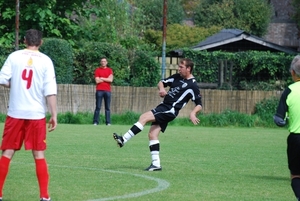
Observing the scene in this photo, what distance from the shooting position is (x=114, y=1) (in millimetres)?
50438

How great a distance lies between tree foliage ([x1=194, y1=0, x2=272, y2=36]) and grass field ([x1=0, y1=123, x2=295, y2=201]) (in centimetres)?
3566

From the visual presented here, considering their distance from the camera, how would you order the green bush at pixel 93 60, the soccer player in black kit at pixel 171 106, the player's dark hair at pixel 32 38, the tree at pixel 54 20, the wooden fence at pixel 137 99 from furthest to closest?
the tree at pixel 54 20, the green bush at pixel 93 60, the wooden fence at pixel 137 99, the soccer player in black kit at pixel 171 106, the player's dark hair at pixel 32 38

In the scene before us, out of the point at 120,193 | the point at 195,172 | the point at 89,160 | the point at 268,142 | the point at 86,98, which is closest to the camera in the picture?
the point at 120,193

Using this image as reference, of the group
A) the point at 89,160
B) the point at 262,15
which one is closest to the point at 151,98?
the point at 89,160

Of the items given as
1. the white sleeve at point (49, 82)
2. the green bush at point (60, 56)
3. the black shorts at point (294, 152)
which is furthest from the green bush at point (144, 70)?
the black shorts at point (294, 152)

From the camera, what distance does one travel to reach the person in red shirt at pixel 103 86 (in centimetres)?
2678

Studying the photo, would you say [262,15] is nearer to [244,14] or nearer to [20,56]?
[244,14]

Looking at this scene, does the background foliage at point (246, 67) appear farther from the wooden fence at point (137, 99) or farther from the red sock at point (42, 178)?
the red sock at point (42, 178)

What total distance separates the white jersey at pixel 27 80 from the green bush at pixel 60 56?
2199 centimetres

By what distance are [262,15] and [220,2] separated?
4680 mm

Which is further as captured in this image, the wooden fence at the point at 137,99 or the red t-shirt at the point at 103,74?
the wooden fence at the point at 137,99

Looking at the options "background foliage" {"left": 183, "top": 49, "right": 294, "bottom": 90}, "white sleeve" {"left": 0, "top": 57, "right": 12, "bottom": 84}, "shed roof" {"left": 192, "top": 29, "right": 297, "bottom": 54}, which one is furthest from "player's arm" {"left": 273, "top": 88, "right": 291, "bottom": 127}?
"shed roof" {"left": 192, "top": 29, "right": 297, "bottom": 54}

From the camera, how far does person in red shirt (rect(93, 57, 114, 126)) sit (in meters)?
26.8

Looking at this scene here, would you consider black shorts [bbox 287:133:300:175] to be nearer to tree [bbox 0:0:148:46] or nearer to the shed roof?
tree [bbox 0:0:148:46]
